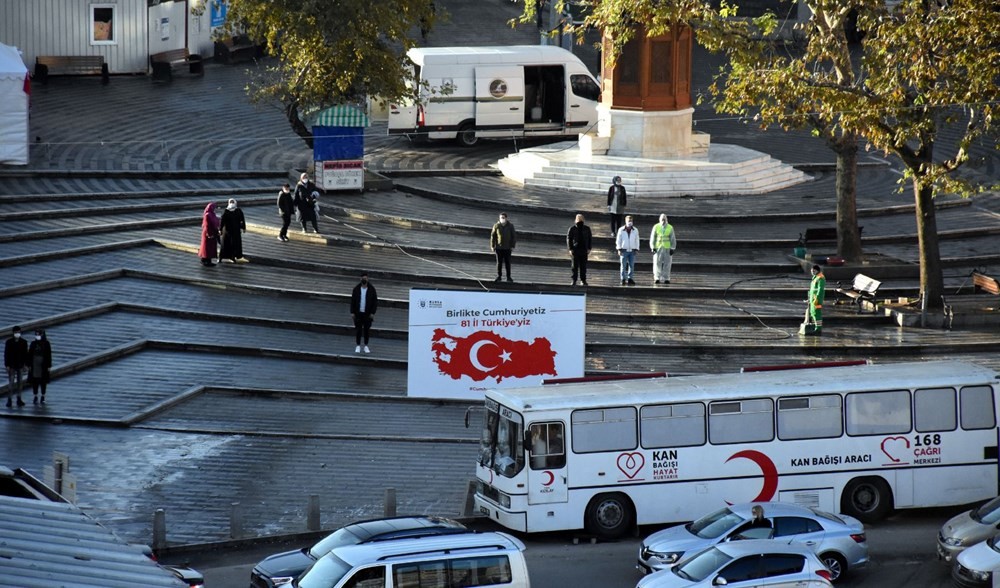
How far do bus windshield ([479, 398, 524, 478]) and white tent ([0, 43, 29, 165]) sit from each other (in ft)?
59.9

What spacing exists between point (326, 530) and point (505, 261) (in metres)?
10.6

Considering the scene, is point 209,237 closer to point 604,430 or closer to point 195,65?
point 604,430

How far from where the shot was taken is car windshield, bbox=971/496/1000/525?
1827 centimetres

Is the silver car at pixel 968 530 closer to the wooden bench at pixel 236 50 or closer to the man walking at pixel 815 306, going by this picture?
the man walking at pixel 815 306

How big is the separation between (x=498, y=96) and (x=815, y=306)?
15229 millimetres

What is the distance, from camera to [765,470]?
19875 millimetres

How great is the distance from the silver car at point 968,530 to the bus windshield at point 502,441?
5.42m

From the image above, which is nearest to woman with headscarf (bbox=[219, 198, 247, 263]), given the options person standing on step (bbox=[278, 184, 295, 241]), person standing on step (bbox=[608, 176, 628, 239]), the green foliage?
person standing on step (bbox=[278, 184, 295, 241])

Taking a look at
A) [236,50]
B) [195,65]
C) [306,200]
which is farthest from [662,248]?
[236,50]

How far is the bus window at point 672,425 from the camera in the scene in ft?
64.1

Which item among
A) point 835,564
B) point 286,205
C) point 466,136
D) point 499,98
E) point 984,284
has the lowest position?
point 835,564

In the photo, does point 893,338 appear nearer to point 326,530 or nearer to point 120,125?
point 326,530

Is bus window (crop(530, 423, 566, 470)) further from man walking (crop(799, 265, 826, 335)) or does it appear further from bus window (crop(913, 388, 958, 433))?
man walking (crop(799, 265, 826, 335))

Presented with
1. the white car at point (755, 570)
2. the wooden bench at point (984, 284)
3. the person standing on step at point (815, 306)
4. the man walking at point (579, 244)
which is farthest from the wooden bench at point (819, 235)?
the white car at point (755, 570)
